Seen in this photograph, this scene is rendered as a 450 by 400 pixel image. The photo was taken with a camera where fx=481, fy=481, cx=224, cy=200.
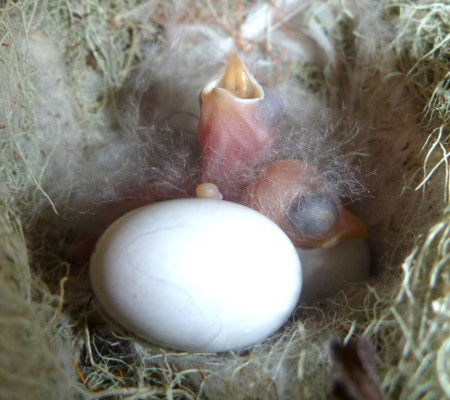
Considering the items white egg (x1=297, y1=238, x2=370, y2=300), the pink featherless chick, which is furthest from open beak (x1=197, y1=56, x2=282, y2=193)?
white egg (x1=297, y1=238, x2=370, y2=300)

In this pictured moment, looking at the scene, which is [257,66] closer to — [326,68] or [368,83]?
[326,68]

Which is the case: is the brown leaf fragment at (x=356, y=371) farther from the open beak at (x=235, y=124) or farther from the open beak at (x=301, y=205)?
the open beak at (x=235, y=124)

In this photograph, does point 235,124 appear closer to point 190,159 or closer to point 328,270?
point 190,159

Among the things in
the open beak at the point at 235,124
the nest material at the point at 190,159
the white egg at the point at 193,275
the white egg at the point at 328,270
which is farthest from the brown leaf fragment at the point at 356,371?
the open beak at the point at 235,124

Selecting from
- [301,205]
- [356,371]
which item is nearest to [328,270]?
[301,205]

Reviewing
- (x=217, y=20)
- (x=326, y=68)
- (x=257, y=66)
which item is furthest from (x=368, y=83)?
(x=217, y=20)

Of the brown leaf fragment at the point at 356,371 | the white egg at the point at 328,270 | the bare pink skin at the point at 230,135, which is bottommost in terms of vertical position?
the white egg at the point at 328,270
